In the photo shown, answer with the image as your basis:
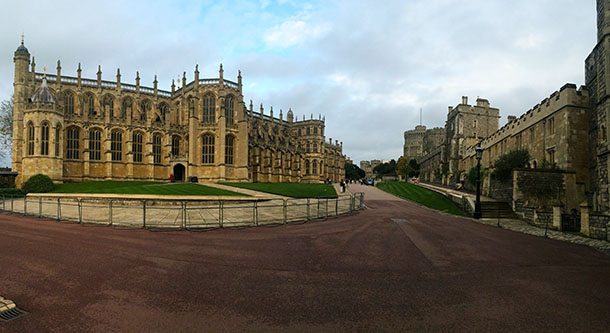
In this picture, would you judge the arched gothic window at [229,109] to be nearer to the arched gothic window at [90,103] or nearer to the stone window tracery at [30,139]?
the arched gothic window at [90,103]

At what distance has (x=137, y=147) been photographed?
160 ft

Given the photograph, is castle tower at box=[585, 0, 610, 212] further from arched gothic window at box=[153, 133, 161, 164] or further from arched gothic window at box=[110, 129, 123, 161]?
arched gothic window at box=[110, 129, 123, 161]

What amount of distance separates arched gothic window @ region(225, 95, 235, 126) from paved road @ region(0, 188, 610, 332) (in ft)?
127

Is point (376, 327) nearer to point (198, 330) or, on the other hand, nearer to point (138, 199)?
point (198, 330)

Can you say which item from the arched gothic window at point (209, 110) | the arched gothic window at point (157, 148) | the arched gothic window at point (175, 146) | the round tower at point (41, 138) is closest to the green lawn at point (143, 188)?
the round tower at point (41, 138)

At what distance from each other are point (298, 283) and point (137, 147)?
4796 cm

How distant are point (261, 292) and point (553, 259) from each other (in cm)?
857

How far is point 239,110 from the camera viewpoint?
5116cm

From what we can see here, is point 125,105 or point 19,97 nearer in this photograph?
point 19,97

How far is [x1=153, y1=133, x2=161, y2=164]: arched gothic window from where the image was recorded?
162ft

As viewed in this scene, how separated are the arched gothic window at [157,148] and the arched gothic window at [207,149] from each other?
6383 millimetres

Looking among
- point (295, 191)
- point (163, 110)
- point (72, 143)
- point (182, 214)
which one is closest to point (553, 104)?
point (295, 191)

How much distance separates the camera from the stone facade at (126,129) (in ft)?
136

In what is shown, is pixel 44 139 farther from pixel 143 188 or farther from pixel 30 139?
pixel 143 188
